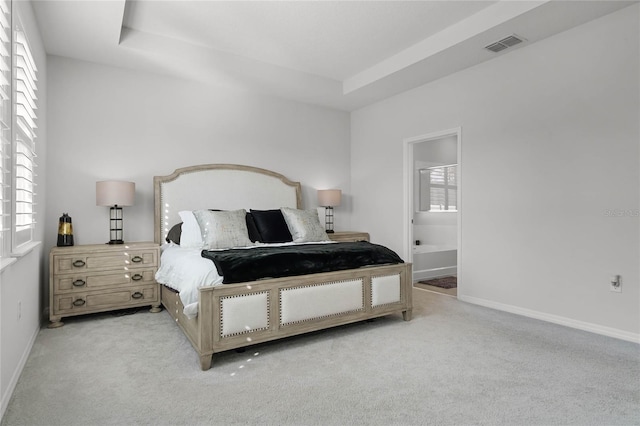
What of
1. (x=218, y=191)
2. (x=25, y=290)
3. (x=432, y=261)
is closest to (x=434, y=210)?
(x=432, y=261)

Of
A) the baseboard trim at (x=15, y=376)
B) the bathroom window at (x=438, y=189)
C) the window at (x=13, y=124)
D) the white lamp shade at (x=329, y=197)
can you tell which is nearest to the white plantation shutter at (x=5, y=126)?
the window at (x=13, y=124)

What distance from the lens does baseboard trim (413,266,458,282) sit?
540 centimetres

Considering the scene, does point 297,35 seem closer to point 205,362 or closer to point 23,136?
point 23,136

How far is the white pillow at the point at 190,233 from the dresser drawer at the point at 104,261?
0.31 meters

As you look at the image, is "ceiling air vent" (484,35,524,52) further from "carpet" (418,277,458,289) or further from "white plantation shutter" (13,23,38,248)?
"white plantation shutter" (13,23,38,248)

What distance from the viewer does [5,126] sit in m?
1.95

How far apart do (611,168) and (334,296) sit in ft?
8.14

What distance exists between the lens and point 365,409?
1928mm

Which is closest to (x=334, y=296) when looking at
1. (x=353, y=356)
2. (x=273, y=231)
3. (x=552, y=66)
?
(x=353, y=356)

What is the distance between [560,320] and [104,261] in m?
4.20

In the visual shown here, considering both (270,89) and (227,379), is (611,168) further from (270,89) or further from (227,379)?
(270,89)

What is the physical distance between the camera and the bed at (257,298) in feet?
8.24

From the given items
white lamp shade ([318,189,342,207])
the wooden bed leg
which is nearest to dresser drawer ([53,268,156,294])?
the wooden bed leg

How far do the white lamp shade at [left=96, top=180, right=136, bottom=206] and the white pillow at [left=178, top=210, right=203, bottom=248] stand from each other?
0.59 metres
